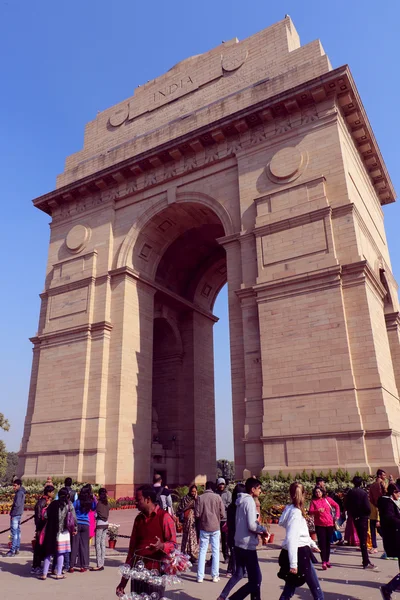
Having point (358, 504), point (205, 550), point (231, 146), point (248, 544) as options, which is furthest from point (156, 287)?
point (248, 544)

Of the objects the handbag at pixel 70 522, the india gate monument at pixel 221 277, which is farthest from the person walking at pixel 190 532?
the india gate monument at pixel 221 277

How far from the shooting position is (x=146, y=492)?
4891mm

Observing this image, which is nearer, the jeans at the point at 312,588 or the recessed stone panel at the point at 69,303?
the jeans at the point at 312,588

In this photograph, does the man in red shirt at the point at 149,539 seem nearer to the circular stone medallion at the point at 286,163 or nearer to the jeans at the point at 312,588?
the jeans at the point at 312,588

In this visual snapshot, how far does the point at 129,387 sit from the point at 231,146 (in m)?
12.4

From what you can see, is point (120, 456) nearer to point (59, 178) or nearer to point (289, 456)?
point (289, 456)

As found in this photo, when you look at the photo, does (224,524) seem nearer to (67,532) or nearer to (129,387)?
(67,532)

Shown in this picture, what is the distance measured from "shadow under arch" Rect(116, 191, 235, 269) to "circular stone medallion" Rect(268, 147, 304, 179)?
3.07 meters

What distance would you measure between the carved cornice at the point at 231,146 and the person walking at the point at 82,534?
17239 millimetres

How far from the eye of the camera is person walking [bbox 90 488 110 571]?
905 cm

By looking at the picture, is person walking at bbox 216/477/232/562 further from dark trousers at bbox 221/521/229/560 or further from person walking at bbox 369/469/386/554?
person walking at bbox 369/469/386/554

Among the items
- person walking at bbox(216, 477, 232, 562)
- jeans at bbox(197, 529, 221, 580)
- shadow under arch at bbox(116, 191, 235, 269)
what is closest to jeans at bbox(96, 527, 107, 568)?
jeans at bbox(197, 529, 221, 580)

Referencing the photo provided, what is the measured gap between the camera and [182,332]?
2867cm

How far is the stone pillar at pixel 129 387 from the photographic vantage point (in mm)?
20547
